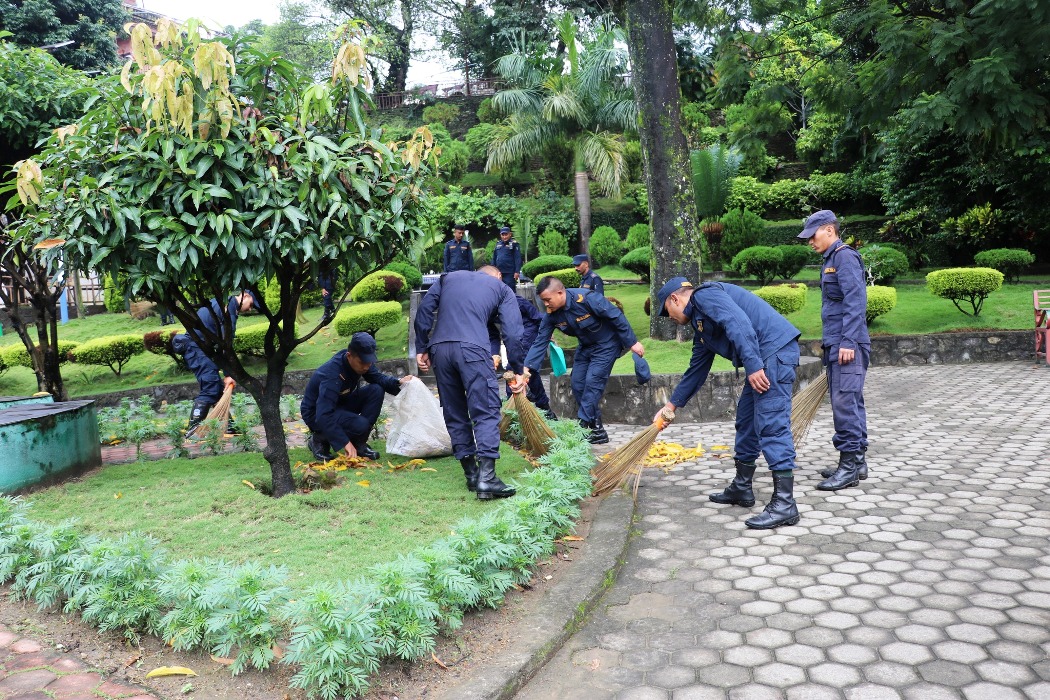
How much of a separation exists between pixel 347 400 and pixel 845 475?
3.76 meters

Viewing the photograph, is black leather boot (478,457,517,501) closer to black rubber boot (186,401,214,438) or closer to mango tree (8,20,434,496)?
mango tree (8,20,434,496)

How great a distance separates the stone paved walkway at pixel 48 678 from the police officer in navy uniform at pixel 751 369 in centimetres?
322

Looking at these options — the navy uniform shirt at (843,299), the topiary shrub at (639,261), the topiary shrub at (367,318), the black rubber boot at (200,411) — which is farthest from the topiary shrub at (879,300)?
the black rubber boot at (200,411)

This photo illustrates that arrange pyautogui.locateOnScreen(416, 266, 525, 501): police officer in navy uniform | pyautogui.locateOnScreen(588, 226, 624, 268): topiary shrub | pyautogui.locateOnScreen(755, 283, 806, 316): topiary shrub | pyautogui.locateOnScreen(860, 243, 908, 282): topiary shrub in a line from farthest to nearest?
pyautogui.locateOnScreen(588, 226, 624, 268): topiary shrub
pyautogui.locateOnScreen(860, 243, 908, 282): topiary shrub
pyautogui.locateOnScreen(755, 283, 806, 316): topiary shrub
pyautogui.locateOnScreen(416, 266, 525, 501): police officer in navy uniform

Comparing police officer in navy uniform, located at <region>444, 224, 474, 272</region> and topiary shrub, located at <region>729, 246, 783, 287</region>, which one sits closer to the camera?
police officer in navy uniform, located at <region>444, 224, 474, 272</region>

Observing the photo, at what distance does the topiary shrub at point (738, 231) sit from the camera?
18531 mm

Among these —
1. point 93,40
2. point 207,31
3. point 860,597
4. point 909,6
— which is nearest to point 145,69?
point 207,31

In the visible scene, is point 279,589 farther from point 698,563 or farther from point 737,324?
point 737,324

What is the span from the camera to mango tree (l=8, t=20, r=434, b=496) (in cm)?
446

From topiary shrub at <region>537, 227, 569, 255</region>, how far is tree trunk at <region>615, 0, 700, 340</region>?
38.7ft

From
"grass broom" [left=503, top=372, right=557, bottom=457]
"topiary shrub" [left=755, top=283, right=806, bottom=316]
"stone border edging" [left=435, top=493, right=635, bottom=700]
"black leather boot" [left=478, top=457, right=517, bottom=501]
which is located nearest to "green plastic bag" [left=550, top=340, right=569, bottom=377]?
"grass broom" [left=503, top=372, right=557, bottom=457]

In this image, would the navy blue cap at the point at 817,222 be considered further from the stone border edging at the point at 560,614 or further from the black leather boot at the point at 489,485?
the black leather boot at the point at 489,485

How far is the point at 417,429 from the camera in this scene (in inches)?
247

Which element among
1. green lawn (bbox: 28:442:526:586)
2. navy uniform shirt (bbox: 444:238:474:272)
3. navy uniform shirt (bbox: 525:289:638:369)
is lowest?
green lawn (bbox: 28:442:526:586)
